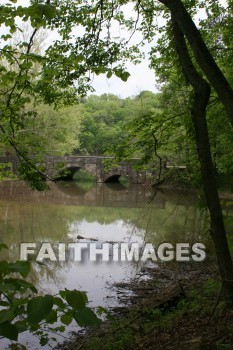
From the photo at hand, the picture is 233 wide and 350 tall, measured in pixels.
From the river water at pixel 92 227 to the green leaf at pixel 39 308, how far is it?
2851 mm

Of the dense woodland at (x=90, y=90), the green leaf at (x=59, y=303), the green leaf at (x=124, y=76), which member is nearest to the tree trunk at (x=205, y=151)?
the dense woodland at (x=90, y=90)

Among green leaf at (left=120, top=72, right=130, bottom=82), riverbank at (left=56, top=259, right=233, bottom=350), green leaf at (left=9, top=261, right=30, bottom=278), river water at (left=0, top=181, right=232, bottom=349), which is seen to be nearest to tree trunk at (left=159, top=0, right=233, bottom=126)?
green leaf at (left=120, top=72, right=130, bottom=82)

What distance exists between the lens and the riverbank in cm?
308

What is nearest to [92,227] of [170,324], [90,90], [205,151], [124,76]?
[90,90]

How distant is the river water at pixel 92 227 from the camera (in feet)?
24.5

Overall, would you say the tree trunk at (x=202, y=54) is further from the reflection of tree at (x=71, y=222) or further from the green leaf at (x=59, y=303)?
the reflection of tree at (x=71, y=222)

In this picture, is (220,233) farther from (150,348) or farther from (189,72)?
(189,72)

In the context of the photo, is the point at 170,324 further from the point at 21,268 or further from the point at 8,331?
the point at 8,331

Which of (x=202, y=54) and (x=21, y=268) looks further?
(x=202, y=54)

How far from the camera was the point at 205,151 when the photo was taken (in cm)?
366

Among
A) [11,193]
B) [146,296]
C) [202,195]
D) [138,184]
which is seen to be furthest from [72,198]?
[202,195]

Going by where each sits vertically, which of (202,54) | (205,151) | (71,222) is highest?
(202,54)

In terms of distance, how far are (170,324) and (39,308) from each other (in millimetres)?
3155

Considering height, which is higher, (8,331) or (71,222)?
(8,331)
